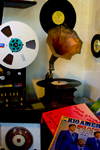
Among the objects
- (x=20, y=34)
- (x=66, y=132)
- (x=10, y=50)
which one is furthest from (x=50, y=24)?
(x=66, y=132)

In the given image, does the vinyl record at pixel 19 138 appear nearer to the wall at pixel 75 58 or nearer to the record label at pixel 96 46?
the wall at pixel 75 58

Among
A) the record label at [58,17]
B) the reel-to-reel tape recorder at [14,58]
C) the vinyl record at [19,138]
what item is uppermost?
the record label at [58,17]

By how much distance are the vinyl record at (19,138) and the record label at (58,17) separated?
1.03m

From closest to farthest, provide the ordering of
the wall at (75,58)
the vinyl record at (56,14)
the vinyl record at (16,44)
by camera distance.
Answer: the vinyl record at (16,44)
the vinyl record at (56,14)
the wall at (75,58)

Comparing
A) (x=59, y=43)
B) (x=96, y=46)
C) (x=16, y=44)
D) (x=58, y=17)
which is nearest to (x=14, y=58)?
(x=16, y=44)

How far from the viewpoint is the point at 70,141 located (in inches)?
26.5

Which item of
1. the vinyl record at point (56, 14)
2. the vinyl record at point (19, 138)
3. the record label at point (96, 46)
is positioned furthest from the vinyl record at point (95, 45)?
the vinyl record at point (19, 138)

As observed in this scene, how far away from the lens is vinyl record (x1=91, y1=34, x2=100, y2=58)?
4.37 feet

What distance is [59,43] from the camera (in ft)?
4.24

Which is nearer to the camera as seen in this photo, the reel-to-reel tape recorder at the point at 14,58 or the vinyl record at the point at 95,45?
the reel-to-reel tape recorder at the point at 14,58

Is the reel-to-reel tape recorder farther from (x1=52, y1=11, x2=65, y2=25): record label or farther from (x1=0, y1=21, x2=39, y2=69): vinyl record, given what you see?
(x1=52, y1=11, x2=65, y2=25): record label

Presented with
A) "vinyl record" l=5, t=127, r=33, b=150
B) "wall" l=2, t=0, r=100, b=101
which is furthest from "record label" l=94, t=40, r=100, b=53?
"vinyl record" l=5, t=127, r=33, b=150

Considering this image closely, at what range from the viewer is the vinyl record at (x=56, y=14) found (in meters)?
1.32

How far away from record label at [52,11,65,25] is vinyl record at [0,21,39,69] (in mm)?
373
